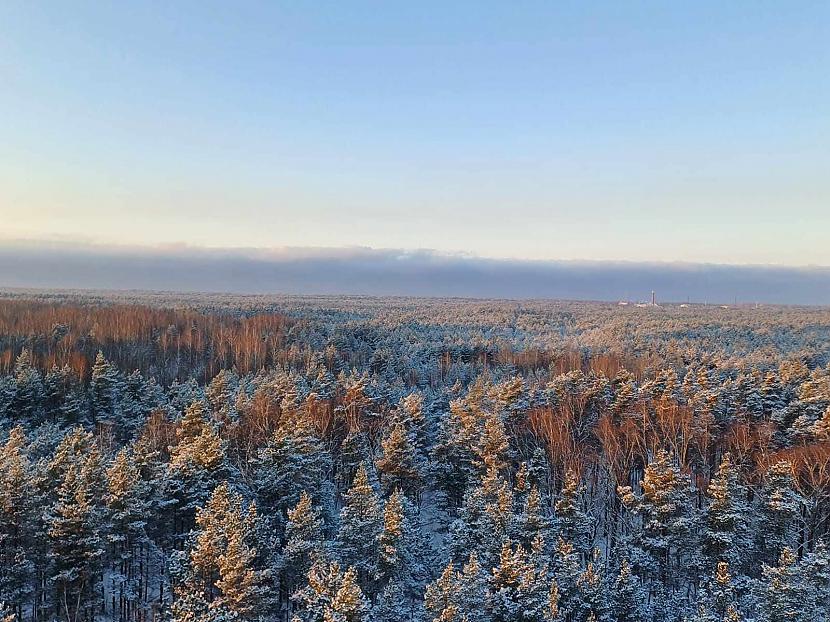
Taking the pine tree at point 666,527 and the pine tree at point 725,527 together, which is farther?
the pine tree at point 666,527

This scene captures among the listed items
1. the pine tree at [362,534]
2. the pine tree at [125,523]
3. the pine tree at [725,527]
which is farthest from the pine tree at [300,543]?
the pine tree at [725,527]

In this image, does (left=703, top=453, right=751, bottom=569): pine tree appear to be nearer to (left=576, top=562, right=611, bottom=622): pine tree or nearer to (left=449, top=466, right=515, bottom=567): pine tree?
(left=576, top=562, right=611, bottom=622): pine tree

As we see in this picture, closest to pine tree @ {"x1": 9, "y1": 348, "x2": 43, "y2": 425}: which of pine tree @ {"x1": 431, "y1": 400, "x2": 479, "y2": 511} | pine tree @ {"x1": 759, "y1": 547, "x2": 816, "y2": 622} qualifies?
pine tree @ {"x1": 431, "y1": 400, "x2": 479, "y2": 511}

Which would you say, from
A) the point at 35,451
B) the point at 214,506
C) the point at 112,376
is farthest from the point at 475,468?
the point at 112,376

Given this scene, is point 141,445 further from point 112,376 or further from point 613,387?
point 613,387

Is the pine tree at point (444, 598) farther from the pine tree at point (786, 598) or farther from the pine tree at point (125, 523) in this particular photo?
the pine tree at point (125, 523)

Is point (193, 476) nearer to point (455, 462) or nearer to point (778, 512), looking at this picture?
point (455, 462)

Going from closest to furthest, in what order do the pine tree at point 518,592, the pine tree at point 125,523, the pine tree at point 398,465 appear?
the pine tree at point 518,592, the pine tree at point 125,523, the pine tree at point 398,465
